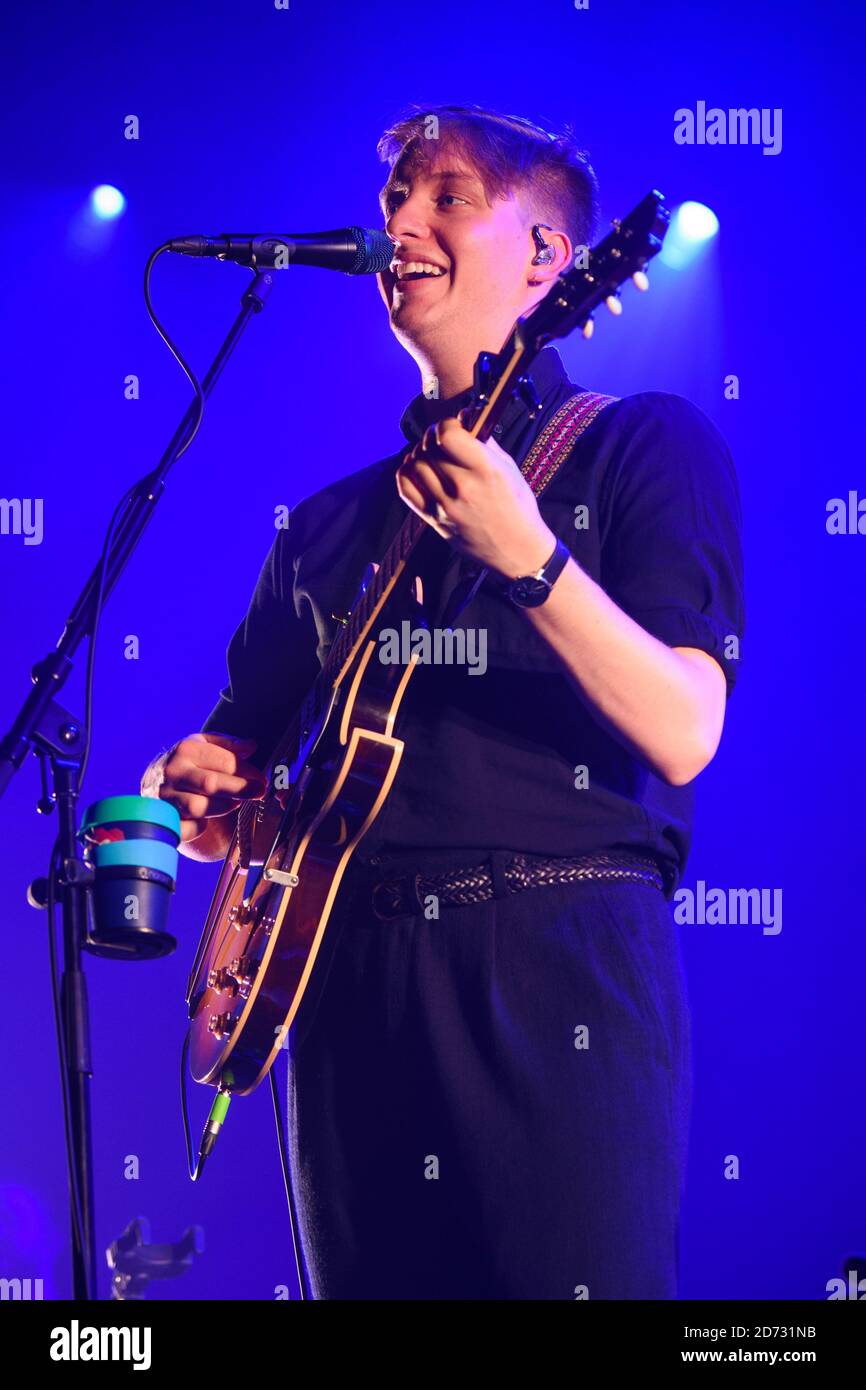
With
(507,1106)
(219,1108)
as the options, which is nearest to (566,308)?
(507,1106)

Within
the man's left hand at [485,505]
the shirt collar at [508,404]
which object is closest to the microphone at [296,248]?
the shirt collar at [508,404]

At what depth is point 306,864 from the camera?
83.6 inches

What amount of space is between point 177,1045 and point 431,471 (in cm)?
230

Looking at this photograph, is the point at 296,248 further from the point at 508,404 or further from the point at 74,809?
the point at 74,809

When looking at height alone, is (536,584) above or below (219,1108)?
above

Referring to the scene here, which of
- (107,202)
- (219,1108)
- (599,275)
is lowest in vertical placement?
(219,1108)

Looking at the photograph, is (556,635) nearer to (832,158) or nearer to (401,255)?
(401,255)

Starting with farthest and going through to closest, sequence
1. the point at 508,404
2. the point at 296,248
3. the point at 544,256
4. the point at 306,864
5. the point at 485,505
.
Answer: the point at 544,256
the point at 296,248
the point at 306,864
the point at 508,404
the point at 485,505

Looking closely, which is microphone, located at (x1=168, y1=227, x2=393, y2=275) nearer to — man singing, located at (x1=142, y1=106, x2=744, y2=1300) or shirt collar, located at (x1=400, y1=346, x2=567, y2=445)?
shirt collar, located at (x1=400, y1=346, x2=567, y2=445)

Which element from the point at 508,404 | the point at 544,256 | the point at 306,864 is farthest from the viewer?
the point at 544,256

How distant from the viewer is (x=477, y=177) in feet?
8.29

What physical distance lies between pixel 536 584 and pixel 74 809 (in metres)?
0.71

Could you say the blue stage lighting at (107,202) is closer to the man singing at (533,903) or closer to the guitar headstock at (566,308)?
the man singing at (533,903)
